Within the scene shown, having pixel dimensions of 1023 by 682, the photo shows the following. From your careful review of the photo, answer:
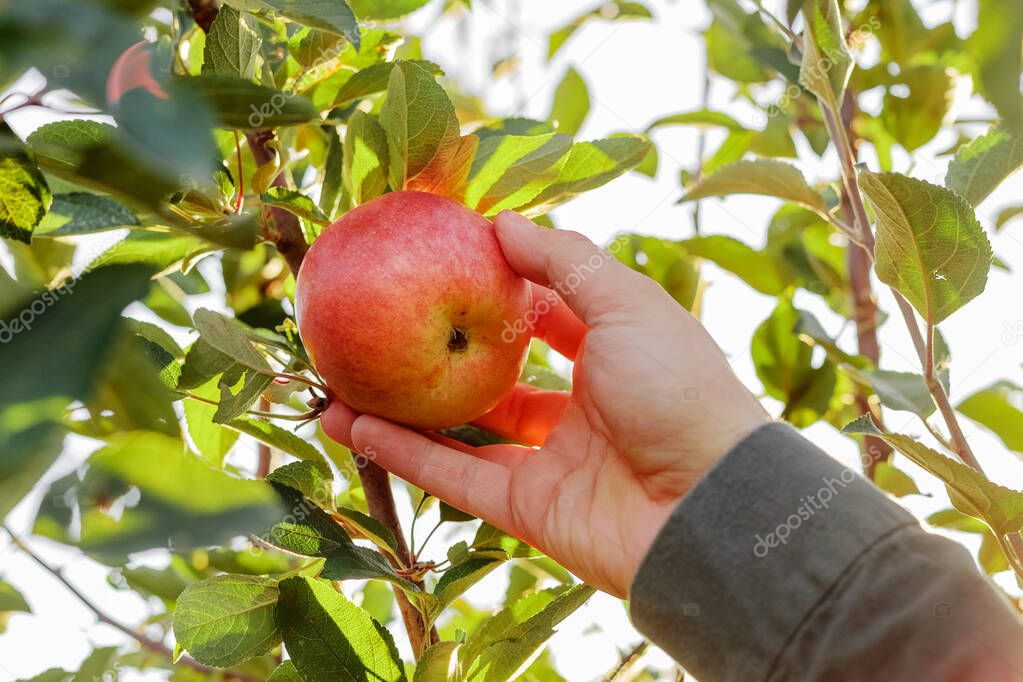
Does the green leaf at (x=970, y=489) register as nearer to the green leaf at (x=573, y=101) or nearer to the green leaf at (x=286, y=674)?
the green leaf at (x=286, y=674)

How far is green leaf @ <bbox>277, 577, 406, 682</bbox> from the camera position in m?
0.99

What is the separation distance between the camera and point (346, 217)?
41.3 inches

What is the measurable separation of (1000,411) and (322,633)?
1.12 meters

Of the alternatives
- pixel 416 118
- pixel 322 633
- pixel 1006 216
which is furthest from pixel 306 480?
pixel 1006 216

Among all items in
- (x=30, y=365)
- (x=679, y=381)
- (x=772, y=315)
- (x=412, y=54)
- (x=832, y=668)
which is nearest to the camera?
(x=30, y=365)

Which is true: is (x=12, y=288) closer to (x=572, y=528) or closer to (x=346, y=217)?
(x=346, y=217)

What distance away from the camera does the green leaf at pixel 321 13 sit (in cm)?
76

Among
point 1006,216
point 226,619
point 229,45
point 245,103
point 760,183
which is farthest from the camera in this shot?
point 1006,216

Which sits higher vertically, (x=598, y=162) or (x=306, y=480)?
(x=598, y=162)

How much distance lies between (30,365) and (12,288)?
0.06 metres

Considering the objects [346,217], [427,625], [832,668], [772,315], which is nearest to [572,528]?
[427,625]

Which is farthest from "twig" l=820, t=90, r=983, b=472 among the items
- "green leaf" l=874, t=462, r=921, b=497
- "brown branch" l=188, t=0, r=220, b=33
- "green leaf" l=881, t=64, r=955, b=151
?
"brown branch" l=188, t=0, r=220, b=33

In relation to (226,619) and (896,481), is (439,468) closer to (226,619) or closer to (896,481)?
(226,619)

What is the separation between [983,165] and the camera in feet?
4.01
